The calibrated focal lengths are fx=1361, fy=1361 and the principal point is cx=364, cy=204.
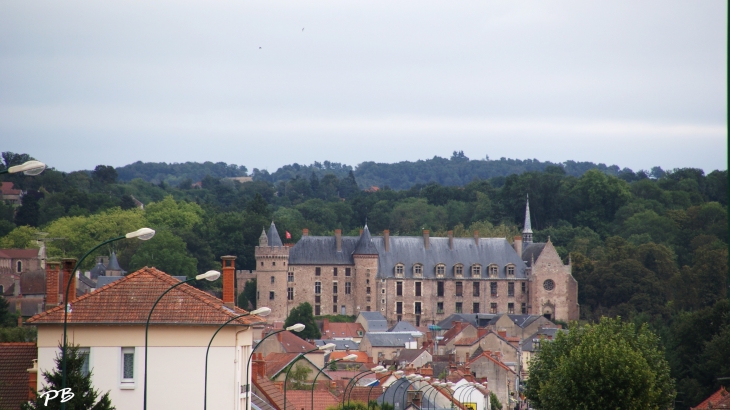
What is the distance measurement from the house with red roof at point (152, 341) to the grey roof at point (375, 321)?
8165 centimetres

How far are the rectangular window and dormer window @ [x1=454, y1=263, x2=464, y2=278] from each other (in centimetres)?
9310

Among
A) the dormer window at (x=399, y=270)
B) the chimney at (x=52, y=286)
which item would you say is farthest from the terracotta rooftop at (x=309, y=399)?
the dormer window at (x=399, y=270)

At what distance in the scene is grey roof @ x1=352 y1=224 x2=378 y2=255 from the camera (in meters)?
119

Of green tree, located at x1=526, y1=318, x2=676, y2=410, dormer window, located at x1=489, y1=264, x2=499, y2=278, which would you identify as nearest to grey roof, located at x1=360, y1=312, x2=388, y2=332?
dormer window, located at x1=489, y1=264, x2=499, y2=278

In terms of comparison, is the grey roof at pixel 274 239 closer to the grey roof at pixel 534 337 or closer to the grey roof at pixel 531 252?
the grey roof at pixel 531 252

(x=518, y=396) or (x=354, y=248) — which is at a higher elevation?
(x=354, y=248)

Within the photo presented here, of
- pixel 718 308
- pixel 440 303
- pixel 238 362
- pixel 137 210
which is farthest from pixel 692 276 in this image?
pixel 238 362

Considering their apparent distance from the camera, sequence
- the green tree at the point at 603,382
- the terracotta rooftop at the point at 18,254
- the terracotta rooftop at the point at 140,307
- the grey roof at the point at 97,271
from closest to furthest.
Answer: the terracotta rooftop at the point at 140,307, the green tree at the point at 603,382, the grey roof at the point at 97,271, the terracotta rooftop at the point at 18,254

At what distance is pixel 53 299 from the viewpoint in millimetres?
31562

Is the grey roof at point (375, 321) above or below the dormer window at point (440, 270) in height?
below

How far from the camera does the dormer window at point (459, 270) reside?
12225 cm

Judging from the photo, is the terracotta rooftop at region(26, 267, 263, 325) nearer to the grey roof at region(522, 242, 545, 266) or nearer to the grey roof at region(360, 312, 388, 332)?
the grey roof at region(360, 312, 388, 332)

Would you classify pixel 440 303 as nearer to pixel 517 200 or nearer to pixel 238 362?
pixel 517 200

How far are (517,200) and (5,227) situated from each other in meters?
59.7
